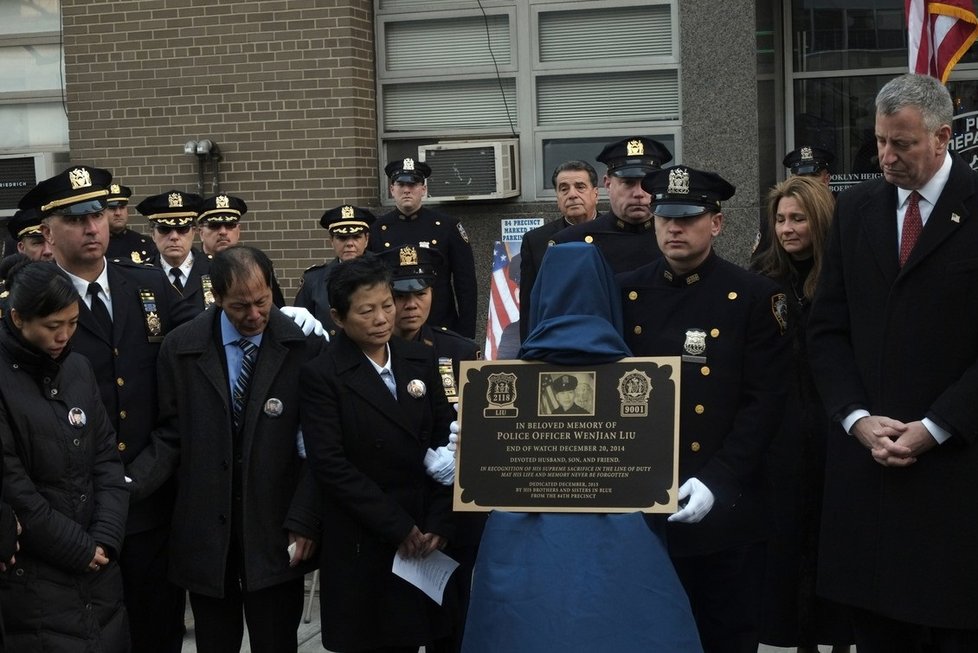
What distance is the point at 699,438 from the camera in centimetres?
466

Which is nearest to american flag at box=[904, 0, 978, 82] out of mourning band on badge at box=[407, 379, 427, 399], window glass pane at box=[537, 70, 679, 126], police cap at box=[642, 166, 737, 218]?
police cap at box=[642, 166, 737, 218]

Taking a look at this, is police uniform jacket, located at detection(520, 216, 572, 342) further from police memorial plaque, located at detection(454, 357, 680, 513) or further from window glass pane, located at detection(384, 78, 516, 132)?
window glass pane, located at detection(384, 78, 516, 132)

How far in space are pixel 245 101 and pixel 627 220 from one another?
557cm

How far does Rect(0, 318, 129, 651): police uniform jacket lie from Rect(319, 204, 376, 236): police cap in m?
4.46

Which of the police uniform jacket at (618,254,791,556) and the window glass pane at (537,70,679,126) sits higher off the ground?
the window glass pane at (537,70,679,126)

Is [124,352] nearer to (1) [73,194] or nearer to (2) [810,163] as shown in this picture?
(1) [73,194]

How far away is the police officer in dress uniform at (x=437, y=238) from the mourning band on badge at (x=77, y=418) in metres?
5.40

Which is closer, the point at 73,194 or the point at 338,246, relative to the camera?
the point at 73,194

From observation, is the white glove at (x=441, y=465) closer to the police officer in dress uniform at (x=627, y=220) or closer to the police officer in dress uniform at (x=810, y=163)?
the police officer in dress uniform at (x=627, y=220)

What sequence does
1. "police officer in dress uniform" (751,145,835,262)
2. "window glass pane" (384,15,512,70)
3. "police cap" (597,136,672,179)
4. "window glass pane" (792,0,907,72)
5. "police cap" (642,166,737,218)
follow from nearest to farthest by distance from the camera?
"police cap" (642,166,737,218), "police cap" (597,136,672,179), "police officer in dress uniform" (751,145,835,262), "window glass pane" (792,0,907,72), "window glass pane" (384,15,512,70)

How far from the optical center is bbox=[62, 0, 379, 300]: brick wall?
11062 millimetres

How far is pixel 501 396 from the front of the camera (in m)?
4.37

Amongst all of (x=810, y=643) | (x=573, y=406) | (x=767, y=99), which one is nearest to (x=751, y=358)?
(x=573, y=406)

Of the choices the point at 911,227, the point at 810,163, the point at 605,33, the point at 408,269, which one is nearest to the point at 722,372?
the point at 911,227
